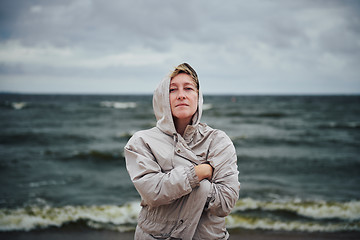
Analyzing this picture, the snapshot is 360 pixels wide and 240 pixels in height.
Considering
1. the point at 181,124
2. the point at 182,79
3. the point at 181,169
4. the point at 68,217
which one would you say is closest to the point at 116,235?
the point at 68,217

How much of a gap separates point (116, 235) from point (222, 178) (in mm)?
3770

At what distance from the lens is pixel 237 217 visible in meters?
5.79

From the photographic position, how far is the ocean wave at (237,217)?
545cm

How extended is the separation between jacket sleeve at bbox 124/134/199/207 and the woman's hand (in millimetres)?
42

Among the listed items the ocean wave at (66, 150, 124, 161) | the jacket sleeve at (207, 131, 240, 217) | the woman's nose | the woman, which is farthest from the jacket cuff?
the ocean wave at (66, 150, 124, 161)

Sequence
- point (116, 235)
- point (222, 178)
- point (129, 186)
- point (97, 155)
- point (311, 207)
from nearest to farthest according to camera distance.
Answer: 1. point (222, 178)
2. point (116, 235)
3. point (311, 207)
4. point (129, 186)
5. point (97, 155)

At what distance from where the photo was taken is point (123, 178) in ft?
29.4

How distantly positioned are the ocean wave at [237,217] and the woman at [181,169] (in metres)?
3.67

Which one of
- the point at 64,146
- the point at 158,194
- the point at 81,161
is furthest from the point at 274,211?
the point at 64,146

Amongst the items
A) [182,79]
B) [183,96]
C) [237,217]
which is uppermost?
[182,79]

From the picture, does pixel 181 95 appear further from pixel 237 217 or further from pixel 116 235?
pixel 237 217

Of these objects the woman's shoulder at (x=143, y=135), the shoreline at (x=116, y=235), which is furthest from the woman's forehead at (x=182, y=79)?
the shoreline at (x=116, y=235)

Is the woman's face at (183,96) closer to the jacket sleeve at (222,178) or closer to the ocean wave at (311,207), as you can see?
the jacket sleeve at (222,178)

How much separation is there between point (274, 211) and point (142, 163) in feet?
16.6
